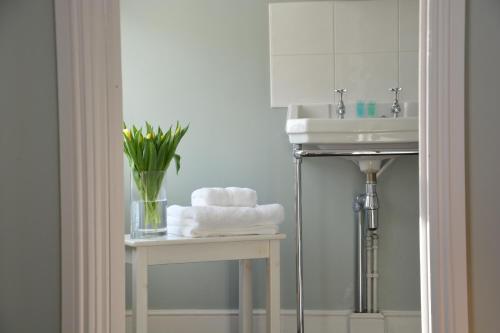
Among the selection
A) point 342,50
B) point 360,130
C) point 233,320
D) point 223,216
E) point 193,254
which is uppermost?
point 342,50

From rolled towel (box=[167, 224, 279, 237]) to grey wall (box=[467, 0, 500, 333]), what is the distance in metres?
1.07

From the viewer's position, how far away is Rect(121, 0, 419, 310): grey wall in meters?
3.23

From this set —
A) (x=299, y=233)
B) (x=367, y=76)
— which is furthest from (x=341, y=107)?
(x=299, y=233)

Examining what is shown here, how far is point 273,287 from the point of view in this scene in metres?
2.71

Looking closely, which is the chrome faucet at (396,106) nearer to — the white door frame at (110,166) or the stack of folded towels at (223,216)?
the stack of folded towels at (223,216)

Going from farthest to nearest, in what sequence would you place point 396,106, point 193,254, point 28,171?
point 396,106 < point 193,254 < point 28,171

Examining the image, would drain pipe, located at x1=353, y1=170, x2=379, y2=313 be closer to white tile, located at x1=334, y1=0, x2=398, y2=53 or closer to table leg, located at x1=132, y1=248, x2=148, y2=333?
white tile, located at x1=334, y1=0, x2=398, y2=53

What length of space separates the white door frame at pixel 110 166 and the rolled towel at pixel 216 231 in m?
0.81

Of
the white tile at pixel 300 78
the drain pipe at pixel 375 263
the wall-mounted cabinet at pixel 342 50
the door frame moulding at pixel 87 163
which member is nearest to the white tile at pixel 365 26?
the wall-mounted cabinet at pixel 342 50

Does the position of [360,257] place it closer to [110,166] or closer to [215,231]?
[215,231]

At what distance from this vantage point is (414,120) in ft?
9.00

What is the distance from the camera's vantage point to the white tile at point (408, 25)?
3.19 m

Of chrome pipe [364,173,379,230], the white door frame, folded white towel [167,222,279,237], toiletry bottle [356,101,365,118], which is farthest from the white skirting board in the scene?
the white door frame

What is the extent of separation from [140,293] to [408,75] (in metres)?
1.52
